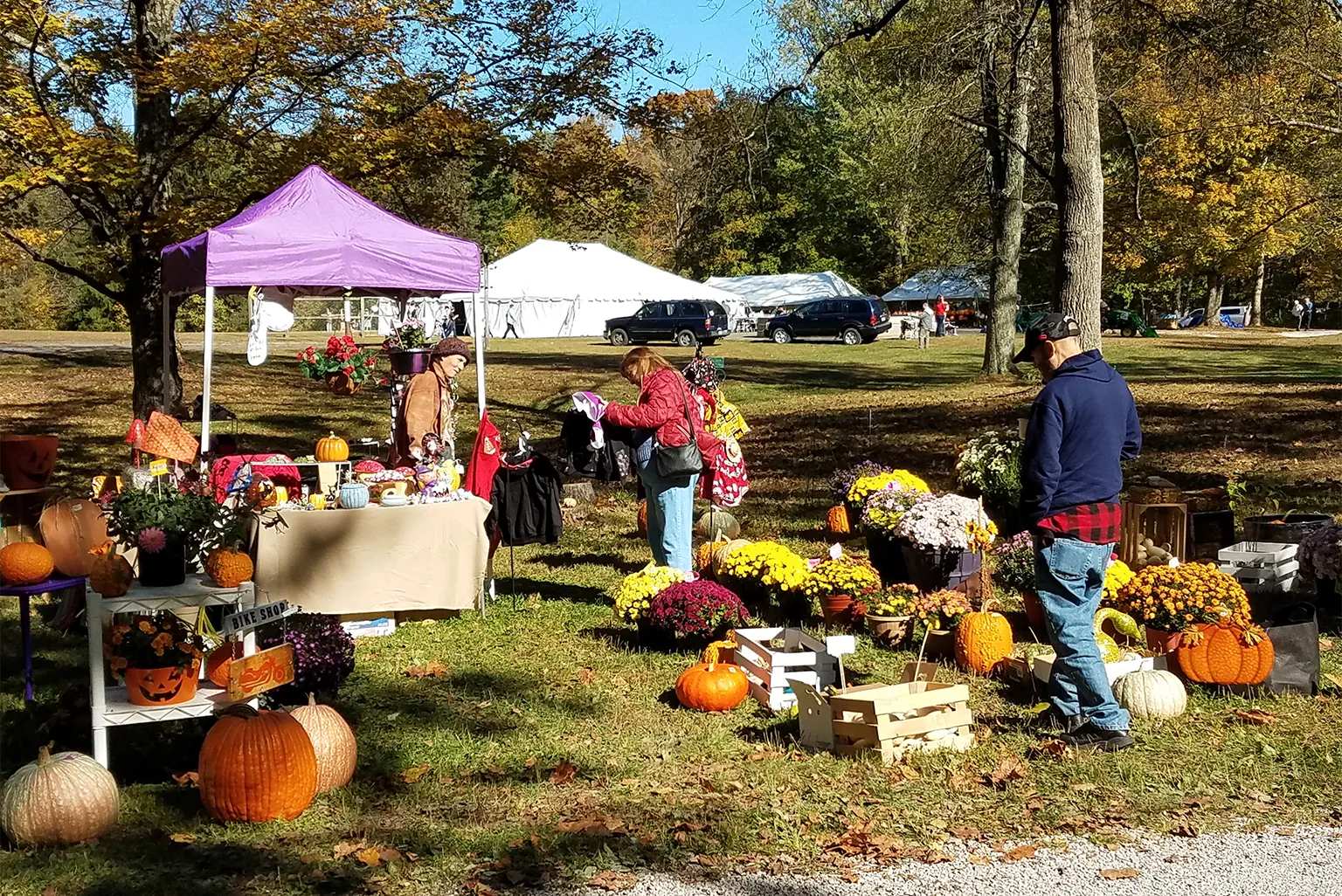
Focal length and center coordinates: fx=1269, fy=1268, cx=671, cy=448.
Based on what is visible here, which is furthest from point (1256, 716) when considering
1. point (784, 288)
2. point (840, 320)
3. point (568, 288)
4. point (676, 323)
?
point (784, 288)

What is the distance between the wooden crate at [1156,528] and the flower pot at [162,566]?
20.3 feet

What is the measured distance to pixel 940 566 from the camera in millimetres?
8109

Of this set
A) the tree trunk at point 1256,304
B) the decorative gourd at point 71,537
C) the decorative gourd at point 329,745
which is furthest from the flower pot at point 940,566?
the tree trunk at point 1256,304

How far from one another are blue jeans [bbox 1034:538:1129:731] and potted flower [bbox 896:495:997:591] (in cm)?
218

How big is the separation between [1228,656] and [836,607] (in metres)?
2.38

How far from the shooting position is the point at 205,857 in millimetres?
4719

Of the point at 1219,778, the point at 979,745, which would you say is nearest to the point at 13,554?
the point at 979,745

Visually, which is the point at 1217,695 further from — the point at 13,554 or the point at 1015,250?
the point at 1015,250

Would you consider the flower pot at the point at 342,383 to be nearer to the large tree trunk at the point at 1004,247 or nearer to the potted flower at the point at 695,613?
the potted flower at the point at 695,613

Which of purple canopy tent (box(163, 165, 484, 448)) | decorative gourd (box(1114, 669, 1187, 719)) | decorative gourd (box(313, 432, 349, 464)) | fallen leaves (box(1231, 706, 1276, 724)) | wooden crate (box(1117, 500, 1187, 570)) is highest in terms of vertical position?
purple canopy tent (box(163, 165, 484, 448))

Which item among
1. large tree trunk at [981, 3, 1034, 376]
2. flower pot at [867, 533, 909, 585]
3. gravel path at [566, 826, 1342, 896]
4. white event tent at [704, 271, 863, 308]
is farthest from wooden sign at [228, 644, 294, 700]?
white event tent at [704, 271, 863, 308]

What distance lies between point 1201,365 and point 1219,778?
2587cm

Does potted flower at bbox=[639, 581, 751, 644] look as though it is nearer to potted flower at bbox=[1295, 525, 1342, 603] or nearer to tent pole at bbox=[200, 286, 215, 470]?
potted flower at bbox=[1295, 525, 1342, 603]

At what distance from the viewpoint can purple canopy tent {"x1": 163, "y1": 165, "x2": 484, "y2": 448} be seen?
9.52m
